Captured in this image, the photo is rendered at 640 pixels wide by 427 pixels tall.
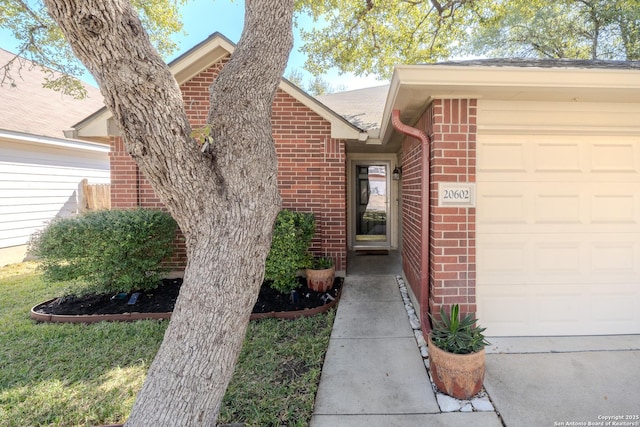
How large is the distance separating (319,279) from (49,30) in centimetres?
668

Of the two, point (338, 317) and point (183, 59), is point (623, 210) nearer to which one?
point (338, 317)

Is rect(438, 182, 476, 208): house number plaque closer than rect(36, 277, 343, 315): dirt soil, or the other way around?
rect(438, 182, 476, 208): house number plaque

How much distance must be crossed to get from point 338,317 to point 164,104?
3.38 m

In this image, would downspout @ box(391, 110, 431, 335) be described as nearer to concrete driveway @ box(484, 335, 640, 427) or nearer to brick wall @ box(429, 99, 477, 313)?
brick wall @ box(429, 99, 477, 313)

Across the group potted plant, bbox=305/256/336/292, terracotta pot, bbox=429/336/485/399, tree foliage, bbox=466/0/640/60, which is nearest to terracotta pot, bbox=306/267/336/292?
→ potted plant, bbox=305/256/336/292

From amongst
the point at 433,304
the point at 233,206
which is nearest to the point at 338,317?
the point at 433,304

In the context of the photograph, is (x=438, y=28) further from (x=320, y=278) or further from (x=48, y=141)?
(x=48, y=141)

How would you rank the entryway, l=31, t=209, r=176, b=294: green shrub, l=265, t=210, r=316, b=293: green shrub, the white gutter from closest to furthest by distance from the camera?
l=31, t=209, r=176, b=294: green shrub
l=265, t=210, r=316, b=293: green shrub
the entryway
the white gutter

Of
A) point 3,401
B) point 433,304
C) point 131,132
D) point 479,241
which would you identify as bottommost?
point 3,401

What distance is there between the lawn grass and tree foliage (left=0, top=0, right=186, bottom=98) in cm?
417

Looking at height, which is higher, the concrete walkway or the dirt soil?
the dirt soil

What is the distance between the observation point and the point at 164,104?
177cm

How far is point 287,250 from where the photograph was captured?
4750 millimetres

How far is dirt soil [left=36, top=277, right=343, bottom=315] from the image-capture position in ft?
14.7
